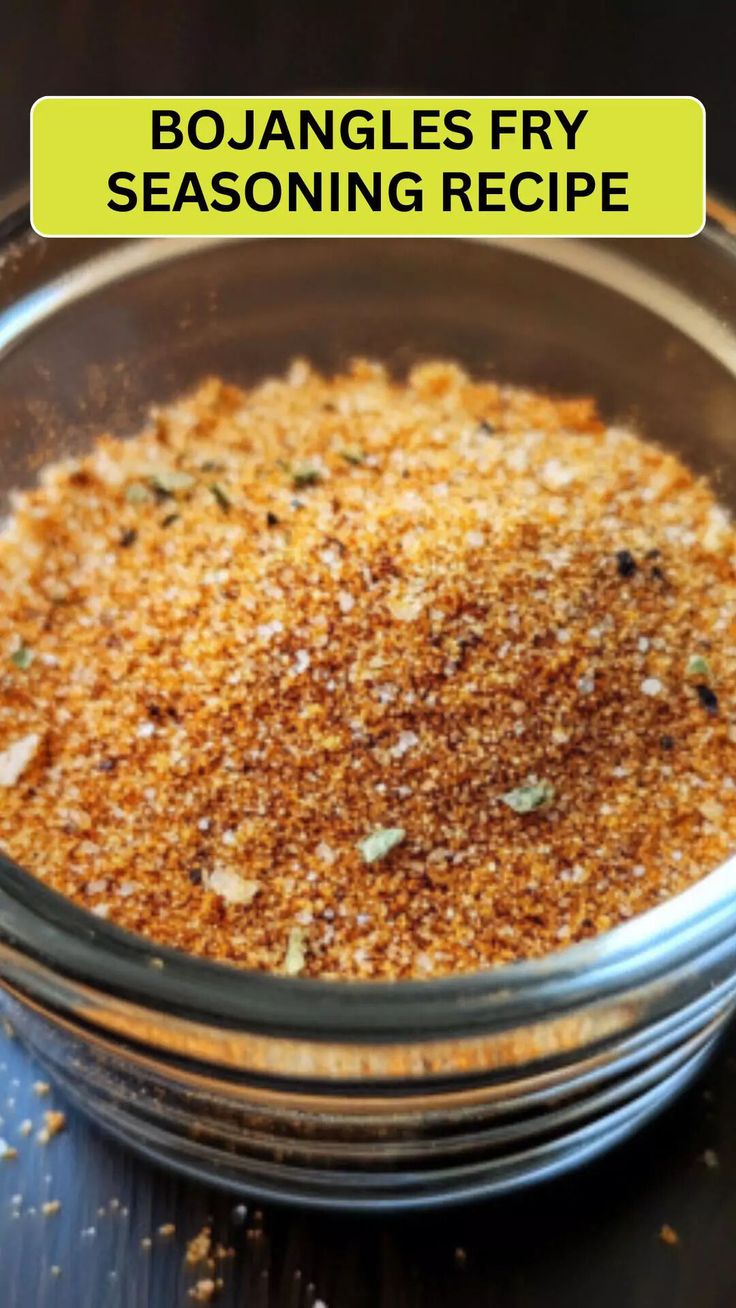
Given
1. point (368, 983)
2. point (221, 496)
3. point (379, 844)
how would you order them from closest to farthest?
point (368, 983) → point (379, 844) → point (221, 496)

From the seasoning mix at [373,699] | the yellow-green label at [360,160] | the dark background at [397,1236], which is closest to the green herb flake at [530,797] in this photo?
the seasoning mix at [373,699]

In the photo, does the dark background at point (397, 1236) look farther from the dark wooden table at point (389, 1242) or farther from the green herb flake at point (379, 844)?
the green herb flake at point (379, 844)

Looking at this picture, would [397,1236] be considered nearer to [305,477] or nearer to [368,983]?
[368,983]

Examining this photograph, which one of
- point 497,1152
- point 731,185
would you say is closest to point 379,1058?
point 497,1152

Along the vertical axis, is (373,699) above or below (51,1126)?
above

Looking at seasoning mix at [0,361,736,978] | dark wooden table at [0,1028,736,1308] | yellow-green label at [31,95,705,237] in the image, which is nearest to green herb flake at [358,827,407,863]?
seasoning mix at [0,361,736,978]

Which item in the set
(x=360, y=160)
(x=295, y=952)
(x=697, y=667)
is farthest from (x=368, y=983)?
(x=360, y=160)

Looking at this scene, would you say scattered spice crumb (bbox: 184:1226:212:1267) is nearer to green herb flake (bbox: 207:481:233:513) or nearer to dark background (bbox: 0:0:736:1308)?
dark background (bbox: 0:0:736:1308)
